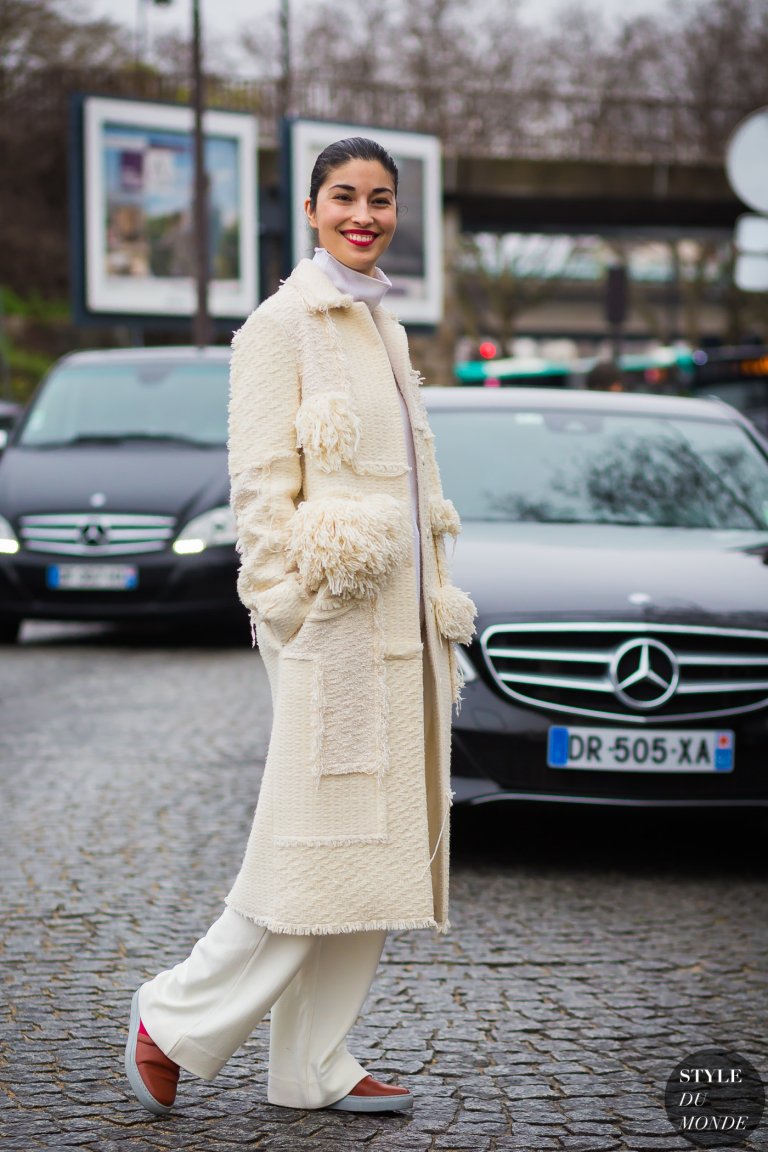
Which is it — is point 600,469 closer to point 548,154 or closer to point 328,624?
point 328,624

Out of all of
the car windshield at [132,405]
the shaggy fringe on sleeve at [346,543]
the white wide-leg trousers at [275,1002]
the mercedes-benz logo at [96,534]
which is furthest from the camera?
the car windshield at [132,405]

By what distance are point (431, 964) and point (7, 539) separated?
756cm

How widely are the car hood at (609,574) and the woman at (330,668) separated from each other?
7.29 feet

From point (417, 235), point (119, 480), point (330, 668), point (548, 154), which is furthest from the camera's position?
point (548, 154)

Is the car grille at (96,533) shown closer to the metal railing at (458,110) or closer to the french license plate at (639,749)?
the french license plate at (639,749)

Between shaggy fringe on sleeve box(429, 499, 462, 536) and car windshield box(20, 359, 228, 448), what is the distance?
8.96 metres

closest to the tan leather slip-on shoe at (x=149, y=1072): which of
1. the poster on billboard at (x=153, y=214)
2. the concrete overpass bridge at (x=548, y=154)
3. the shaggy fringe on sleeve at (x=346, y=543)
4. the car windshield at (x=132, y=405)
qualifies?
the shaggy fringe on sleeve at (x=346, y=543)

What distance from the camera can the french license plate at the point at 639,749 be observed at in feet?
18.6

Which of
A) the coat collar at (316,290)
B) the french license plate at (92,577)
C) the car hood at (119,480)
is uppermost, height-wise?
the coat collar at (316,290)

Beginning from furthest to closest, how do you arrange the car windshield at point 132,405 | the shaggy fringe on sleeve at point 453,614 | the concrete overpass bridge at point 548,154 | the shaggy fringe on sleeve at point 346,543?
the concrete overpass bridge at point 548,154
the car windshield at point 132,405
the shaggy fringe on sleeve at point 453,614
the shaggy fringe on sleeve at point 346,543

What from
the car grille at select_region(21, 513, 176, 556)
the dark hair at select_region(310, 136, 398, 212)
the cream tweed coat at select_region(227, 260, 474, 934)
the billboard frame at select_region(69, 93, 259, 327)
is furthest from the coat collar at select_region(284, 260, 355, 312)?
the billboard frame at select_region(69, 93, 259, 327)

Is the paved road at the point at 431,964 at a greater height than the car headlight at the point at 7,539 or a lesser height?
lesser

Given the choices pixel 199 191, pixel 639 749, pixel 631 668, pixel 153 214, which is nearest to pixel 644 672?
pixel 631 668

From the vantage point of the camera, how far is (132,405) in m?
13.0
